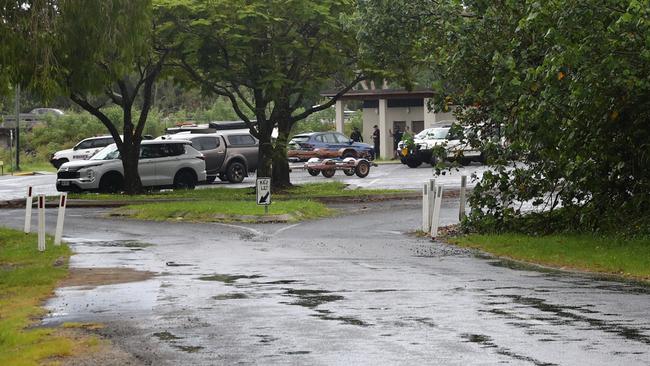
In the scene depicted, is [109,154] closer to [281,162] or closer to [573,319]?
[281,162]

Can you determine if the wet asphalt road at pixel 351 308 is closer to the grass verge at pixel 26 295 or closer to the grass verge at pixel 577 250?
the grass verge at pixel 26 295

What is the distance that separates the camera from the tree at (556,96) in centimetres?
1830

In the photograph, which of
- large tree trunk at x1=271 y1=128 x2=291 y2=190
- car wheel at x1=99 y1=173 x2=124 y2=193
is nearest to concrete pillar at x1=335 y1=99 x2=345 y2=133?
large tree trunk at x1=271 y1=128 x2=291 y2=190

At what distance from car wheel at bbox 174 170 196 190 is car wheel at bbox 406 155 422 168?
13.8 meters

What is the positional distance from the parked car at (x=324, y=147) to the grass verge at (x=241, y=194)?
1554 cm

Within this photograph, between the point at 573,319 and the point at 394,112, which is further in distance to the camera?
the point at 394,112

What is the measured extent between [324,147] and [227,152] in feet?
37.7

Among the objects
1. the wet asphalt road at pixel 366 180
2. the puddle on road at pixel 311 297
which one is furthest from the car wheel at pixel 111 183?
the puddle on road at pixel 311 297

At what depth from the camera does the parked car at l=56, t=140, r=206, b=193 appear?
39594mm

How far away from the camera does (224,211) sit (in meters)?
30.4

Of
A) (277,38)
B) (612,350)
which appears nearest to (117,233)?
(277,38)

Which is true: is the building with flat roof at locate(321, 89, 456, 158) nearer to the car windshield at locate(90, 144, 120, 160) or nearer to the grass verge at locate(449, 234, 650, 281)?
the car windshield at locate(90, 144, 120, 160)

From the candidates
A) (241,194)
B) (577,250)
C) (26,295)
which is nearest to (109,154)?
(241,194)

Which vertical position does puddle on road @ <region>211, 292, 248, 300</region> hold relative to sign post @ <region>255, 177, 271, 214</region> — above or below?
below
